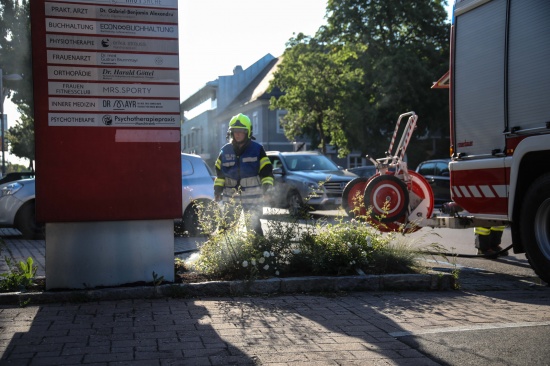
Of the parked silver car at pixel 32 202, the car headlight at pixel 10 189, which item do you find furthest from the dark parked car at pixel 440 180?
the car headlight at pixel 10 189

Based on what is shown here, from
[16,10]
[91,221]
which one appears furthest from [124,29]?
[16,10]

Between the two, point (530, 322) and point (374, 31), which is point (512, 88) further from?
point (374, 31)

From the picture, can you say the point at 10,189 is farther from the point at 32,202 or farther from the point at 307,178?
the point at 307,178

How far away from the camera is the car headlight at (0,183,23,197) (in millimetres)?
11898

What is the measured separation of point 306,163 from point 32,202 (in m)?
9.47

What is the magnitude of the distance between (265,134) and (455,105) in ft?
142

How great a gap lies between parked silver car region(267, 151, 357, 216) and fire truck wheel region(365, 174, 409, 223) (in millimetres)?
7789

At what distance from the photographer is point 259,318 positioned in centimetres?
529

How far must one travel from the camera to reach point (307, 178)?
1820 cm

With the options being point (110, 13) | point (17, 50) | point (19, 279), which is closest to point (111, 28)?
point (110, 13)

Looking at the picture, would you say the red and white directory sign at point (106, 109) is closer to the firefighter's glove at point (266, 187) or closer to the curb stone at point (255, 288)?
the curb stone at point (255, 288)

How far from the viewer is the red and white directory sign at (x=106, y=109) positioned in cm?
610

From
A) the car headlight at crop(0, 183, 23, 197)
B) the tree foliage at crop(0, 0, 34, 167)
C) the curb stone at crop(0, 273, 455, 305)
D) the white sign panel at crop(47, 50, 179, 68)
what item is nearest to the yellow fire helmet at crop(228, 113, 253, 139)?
the white sign panel at crop(47, 50, 179, 68)

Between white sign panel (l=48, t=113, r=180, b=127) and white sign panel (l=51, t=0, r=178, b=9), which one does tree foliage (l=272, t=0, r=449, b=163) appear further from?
white sign panel (l=48, t=113, r=180, b=127)
